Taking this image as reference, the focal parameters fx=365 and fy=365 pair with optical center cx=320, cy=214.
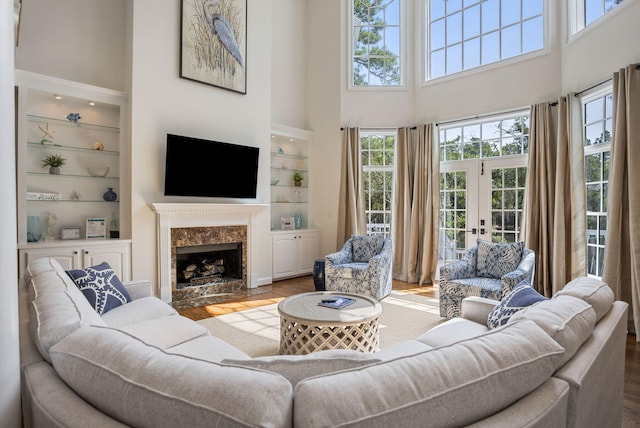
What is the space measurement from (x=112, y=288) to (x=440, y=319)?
3.22 m

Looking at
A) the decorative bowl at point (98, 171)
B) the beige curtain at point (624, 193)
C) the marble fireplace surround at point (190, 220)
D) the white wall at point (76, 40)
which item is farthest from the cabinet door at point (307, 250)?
the beige curtain at point (624, 193)

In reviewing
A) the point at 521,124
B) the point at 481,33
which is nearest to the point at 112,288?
the point at 521,124

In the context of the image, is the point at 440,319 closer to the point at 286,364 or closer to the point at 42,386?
the point at 286,364

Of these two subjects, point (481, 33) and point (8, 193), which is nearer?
point (8, 193)

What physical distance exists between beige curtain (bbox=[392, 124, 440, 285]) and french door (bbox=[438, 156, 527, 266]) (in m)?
0.26

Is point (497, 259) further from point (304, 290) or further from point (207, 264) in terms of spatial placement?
point (207, 264)

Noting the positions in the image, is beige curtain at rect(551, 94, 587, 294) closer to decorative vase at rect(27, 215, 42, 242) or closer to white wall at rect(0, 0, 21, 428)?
white wall at rect(0, 0, 21, 428)

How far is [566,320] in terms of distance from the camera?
1.34 meters

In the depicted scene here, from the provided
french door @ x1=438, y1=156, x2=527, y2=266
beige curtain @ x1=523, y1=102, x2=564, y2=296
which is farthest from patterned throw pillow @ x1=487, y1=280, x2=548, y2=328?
french door @ x1=438, y1=156, x2=527, y2=266

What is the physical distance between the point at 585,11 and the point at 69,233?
6.82 metres

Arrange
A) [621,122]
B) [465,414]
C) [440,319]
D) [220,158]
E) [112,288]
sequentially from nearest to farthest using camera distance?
[465,414]
[112,288]
[621,122]
[440,319]
[220,158]

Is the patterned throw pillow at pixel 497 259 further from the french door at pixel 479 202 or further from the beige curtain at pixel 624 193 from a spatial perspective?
the french door at pixel 479 202

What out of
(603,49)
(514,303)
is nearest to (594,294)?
(514,303)

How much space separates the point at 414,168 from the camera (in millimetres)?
6105
